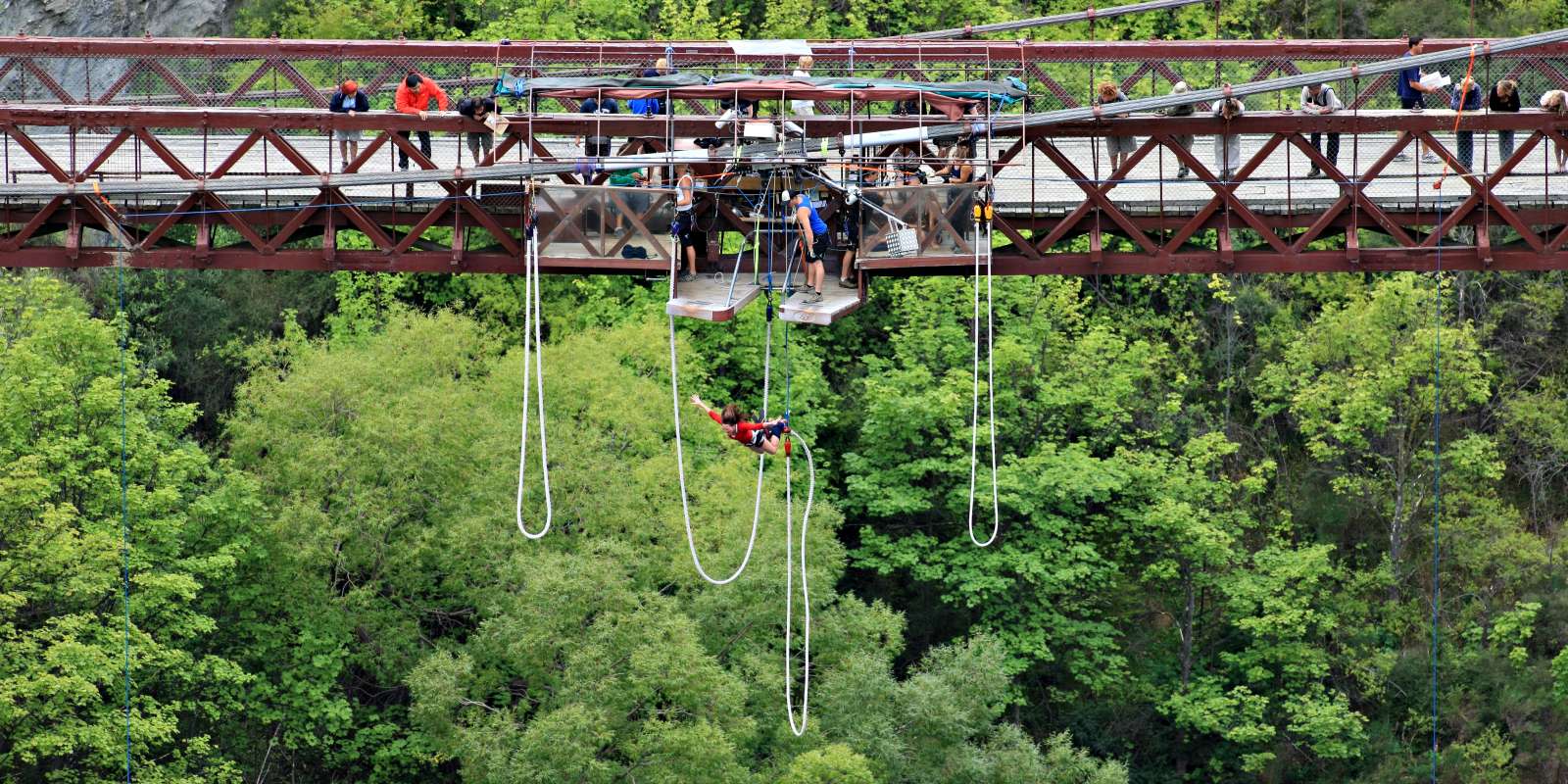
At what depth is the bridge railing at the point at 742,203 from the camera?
1764 inches

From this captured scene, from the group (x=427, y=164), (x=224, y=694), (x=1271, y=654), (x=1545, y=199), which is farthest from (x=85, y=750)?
(x=1545, y=199)

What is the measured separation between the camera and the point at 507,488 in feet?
205

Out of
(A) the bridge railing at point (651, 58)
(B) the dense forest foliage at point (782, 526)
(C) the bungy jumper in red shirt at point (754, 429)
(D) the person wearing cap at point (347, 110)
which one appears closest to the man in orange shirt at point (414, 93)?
(D) the person wearing cap at point (347, 110)

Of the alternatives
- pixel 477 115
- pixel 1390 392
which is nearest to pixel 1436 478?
pixel 1390 392

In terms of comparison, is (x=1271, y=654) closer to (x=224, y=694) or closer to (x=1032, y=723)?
(x=1032, y=723)

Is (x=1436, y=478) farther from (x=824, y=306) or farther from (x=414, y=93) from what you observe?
(x=414, y=93)

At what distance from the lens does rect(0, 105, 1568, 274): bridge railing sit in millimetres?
44812

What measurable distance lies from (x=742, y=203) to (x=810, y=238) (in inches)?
71.2

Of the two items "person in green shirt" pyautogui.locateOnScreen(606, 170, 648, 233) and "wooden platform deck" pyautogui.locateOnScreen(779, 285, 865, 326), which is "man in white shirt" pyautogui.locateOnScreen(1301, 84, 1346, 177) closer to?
"wooden platform deck" pyautogui.locateOnScreen(779, 285, 865, 326)

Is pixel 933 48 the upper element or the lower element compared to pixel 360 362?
upper

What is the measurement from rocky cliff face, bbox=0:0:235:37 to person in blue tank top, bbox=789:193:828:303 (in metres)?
31.2

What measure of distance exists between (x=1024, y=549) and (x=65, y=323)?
19.9 meters

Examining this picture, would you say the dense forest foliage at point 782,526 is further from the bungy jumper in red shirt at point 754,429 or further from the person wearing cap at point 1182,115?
the person wearing cap at point 1182,115

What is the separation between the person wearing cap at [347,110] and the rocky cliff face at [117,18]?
2410 centimetres
